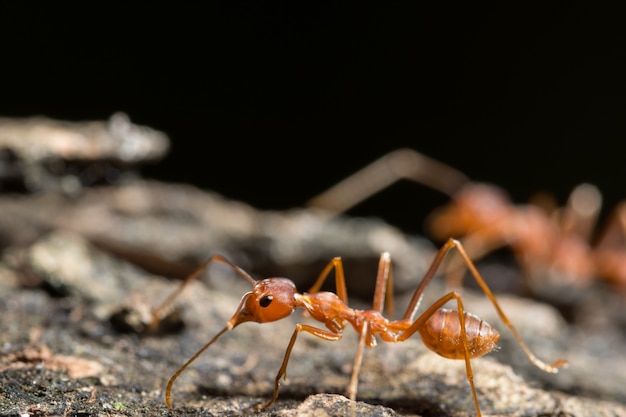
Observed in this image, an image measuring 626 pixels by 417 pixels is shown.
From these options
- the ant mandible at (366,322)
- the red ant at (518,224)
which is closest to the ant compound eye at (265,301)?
the ant mandible at (366,322)

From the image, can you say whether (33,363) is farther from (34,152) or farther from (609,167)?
(609,167)

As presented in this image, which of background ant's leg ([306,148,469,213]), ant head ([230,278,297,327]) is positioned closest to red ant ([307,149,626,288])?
background ant's leg ([306,148,469,213])

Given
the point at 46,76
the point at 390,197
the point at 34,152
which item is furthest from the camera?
→ the point at 390,197

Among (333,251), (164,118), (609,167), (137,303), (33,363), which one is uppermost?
(609,167)

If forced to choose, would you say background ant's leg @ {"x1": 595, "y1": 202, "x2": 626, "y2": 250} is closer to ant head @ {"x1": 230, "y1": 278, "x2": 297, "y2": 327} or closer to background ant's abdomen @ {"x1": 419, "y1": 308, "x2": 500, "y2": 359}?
background ant's abdomen @ {"x1": 419, "y1": 308, "x2": 500, "y2": 359}

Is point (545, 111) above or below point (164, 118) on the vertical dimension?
above

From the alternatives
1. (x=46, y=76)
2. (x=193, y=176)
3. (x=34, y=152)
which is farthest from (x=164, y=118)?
(x=34, y=152)
